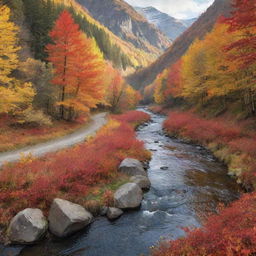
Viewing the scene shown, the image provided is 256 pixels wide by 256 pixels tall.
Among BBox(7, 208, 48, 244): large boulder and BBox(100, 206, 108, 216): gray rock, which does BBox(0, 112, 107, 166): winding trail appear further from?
BBox(100, 206, 108, 216): gray rock

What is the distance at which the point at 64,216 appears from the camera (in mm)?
8594

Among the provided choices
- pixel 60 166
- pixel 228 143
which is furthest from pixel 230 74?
pixel 60 166

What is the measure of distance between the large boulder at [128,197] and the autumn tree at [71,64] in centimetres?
1566

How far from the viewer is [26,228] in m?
8.17

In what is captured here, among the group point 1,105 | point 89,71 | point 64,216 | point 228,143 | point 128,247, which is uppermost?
point 89,71

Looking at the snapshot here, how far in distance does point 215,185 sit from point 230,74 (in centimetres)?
1823

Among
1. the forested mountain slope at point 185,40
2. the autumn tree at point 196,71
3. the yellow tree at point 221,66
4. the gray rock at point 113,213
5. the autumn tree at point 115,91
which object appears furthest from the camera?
the forested mountain slope at point 185,40

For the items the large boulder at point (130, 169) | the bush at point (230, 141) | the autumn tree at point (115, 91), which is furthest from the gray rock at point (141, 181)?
the autumn tree at point (115, 91)

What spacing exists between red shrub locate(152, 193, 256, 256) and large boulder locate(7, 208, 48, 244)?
4.76m

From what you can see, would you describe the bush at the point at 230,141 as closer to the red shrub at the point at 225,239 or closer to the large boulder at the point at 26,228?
the red shrub at the point at 225,239

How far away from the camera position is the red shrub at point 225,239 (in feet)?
17.2

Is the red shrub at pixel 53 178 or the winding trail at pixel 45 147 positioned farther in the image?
the winding trail at pixel 45 147

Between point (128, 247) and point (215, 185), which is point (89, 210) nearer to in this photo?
point (128, 247)

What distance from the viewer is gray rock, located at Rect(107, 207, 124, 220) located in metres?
9.88
